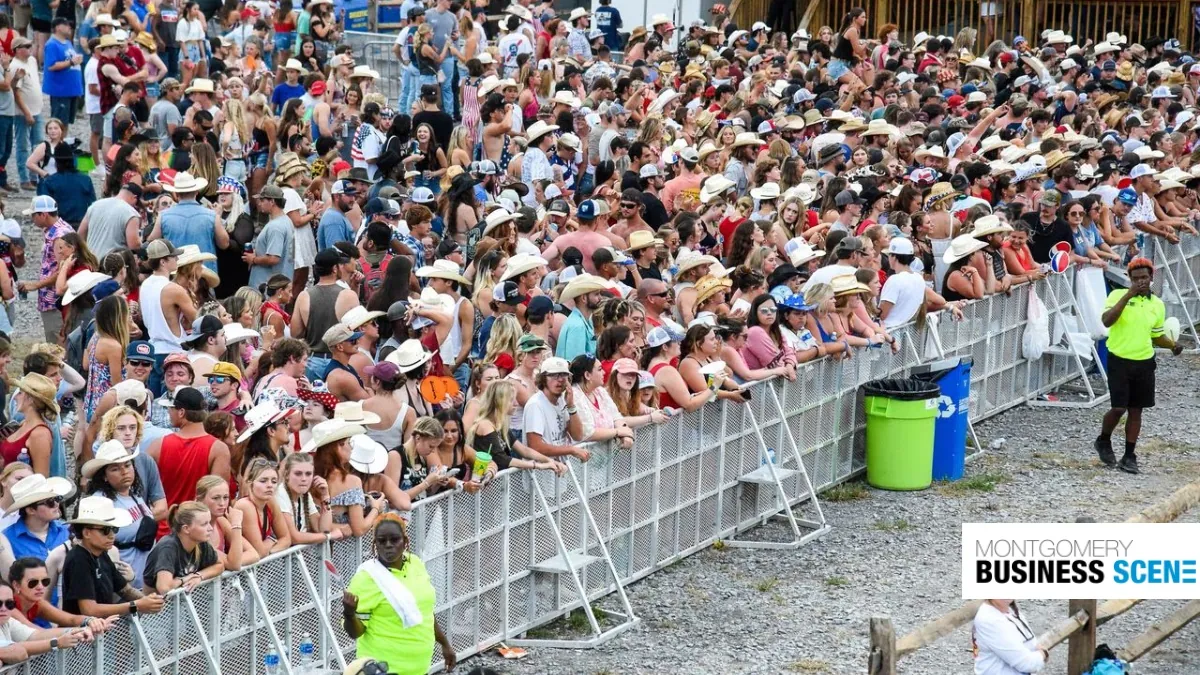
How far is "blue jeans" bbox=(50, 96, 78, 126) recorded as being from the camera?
71.1 feet

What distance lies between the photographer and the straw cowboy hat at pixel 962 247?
1559 cm

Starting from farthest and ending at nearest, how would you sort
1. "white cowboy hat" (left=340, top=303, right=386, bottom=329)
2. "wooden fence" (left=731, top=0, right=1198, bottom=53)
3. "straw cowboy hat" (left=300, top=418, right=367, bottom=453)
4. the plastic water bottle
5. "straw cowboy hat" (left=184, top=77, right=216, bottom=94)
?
"wooden fence" (left=731, top=0, right=1198, bottom=53), "straw cowboy hat" (left=184, top=77, right=216, bottom=94), "white cowboy hat" (left=340, top=303, right=386, bottom=329), "straw cowboy hat" (left=300, top=418, right=367, bottom=453), the plastic water bottle

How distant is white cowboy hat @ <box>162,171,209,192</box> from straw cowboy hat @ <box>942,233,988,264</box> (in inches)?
248

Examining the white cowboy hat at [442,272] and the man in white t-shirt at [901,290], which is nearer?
the white cowboy hat at [442,272]

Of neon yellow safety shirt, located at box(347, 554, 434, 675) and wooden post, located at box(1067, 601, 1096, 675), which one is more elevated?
neon yellow safety shirt, located at box(347, 554, 434, 675)

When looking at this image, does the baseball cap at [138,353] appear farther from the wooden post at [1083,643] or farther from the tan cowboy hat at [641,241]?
the wooden post at [1083,643]

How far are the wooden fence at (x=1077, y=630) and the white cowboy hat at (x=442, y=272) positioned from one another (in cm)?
458

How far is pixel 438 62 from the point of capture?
2281cm

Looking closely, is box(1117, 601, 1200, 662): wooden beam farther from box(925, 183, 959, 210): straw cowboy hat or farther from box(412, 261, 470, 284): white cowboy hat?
box(925, 183, 959, 210): straw cowboy hat

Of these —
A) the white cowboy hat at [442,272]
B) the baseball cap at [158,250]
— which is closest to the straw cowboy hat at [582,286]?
the white cowboy hat at [442,272]

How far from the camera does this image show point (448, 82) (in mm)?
23234

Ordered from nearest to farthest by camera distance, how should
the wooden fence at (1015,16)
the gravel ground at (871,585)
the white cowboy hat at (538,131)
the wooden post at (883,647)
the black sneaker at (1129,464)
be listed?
1. the wooden post at (883,647)
2. the gravel ground at (871,585)
3. the black sneaker at (1129,464)
4. the white cowboy hat at (538,131)
5. the wooden fence at (1015,16)

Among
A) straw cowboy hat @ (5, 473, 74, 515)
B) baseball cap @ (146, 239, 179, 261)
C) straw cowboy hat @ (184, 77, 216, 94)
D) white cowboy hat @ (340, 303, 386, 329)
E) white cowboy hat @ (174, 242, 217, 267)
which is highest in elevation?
straw cowboy hat @ (184, 77, 216, 94)

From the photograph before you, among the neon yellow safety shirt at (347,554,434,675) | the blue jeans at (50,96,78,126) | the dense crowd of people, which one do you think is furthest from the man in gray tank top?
the blue jeans at (50,96,78,126)
